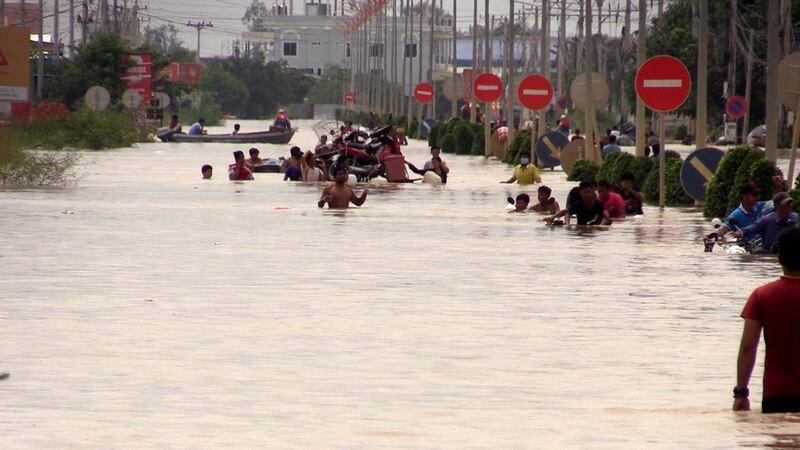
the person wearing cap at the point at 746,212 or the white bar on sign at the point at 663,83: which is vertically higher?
the white bar on sign at the point at 663,83

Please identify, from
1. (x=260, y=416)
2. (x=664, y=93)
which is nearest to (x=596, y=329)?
(x=260, y=416)

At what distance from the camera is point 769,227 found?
21594 millimetres

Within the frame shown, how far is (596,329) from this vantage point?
14305mm

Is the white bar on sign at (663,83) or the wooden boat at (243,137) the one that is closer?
the white bar on sign at (663,83)

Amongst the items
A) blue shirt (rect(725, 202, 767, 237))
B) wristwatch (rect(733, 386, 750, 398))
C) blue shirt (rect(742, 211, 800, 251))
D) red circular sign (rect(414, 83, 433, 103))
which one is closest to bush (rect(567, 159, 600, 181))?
blue shirt (rect(725, 202, 767, 237))

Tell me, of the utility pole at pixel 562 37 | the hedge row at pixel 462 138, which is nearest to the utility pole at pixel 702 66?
the utility pole at pixel 562 37

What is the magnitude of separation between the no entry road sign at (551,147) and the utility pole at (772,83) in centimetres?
2049

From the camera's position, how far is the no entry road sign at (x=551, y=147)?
166ft

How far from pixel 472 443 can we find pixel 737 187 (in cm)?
1866

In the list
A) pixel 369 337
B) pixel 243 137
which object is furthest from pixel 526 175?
pixel 243 137

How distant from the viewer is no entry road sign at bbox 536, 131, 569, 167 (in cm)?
5053

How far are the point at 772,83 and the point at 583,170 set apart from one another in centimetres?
1318

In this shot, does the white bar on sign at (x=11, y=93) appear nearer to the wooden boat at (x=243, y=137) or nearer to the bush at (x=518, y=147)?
the bush at (x=518, y=147)

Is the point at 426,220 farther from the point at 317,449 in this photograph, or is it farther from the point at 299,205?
the point at 317,449
